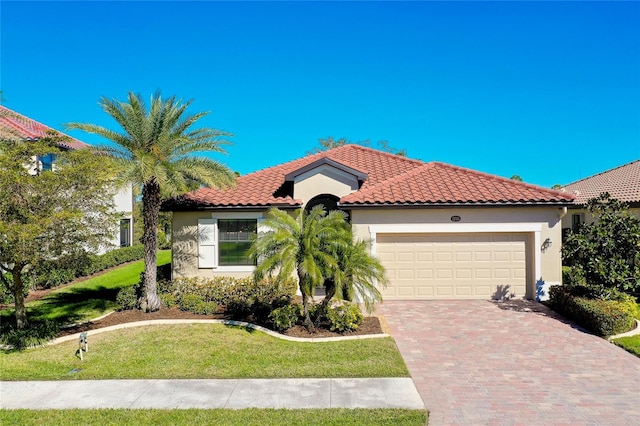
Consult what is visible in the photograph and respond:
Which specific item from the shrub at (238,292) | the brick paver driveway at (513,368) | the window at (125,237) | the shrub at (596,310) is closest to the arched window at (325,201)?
the shrub at (238,292)

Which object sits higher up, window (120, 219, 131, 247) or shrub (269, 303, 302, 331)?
window (120, 219, 131, 247)

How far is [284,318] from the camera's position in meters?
11.1

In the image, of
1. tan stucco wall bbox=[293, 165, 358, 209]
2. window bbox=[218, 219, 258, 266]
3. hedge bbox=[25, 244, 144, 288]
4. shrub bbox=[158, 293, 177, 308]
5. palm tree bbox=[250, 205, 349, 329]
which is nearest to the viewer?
palm tree bbox=[250, 205, 349, 329]

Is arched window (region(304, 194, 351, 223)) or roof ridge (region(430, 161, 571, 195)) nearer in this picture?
roof ridge (region(430, 161, 571, 195))

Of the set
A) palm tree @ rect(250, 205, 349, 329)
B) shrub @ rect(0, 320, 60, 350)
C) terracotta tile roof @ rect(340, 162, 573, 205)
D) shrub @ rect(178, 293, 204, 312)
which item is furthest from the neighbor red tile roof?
shrub @ rect(0, 320, 60, 350)

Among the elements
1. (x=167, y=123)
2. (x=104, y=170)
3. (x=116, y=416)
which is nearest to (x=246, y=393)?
(x=116, y=416)

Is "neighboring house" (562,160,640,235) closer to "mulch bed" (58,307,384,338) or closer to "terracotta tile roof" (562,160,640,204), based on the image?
"terracotta tile roof" (562,160,640,204)

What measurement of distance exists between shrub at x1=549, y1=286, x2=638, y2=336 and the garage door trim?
165 centimetres

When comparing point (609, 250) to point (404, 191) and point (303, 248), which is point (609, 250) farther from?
point (303, 248)

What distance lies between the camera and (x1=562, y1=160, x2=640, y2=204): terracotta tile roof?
20.0 m

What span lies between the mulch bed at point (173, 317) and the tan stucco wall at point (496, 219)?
12.2ft

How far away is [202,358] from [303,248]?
3.33 meters

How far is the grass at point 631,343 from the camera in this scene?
9.64 metres

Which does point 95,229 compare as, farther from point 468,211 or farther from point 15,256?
point 468,211
